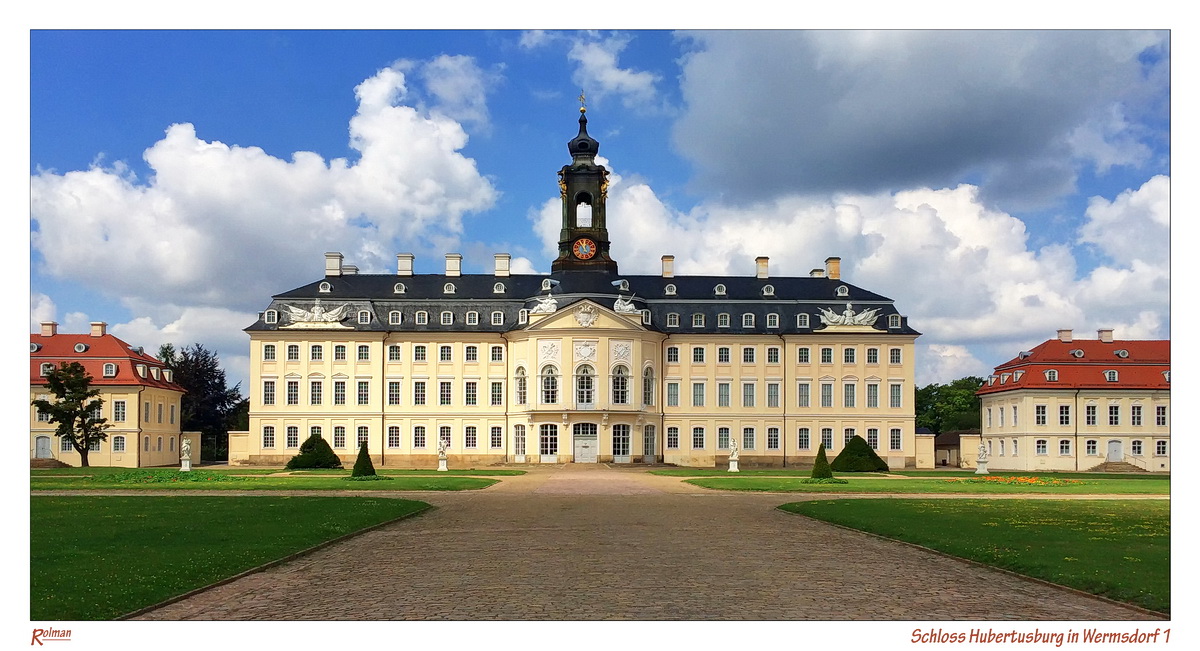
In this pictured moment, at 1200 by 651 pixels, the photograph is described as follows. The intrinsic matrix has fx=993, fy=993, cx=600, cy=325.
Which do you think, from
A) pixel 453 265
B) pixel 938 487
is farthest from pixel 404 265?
pixel 938 487

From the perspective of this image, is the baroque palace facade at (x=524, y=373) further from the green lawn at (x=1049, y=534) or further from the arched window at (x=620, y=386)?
the green lawn at (x=1049, y=534)

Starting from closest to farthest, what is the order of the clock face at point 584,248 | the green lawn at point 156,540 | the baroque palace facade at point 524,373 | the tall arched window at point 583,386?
the green lawn at point 156,540, the tall arched window at point 583,386, the baroque palace facade at point 524,373, the clock face at point 584,248

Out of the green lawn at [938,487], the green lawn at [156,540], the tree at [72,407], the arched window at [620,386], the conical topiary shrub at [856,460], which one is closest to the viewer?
the green lawn at [156,540]

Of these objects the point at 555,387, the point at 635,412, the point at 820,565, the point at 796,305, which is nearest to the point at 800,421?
the point at 796,305

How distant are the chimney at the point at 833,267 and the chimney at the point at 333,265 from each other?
35.2m

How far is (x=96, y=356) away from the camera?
65.1 meters

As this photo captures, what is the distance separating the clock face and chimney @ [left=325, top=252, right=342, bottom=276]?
16.6 metres

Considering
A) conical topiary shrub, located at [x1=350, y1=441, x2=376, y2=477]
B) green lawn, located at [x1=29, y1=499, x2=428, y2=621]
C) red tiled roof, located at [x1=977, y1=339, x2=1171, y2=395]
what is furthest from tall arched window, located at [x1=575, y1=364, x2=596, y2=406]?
green lawn, located at [x1=29, y1=499, x2=428, y2=621]

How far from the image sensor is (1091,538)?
1848 cm

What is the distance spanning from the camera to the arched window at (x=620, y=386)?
63.1 metres

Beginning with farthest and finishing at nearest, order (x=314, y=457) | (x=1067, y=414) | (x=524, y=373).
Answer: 1. (x=524, y=373)
2. (x=1067, y=414)
3. (x=314, y=457)

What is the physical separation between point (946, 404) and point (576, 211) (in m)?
43.4

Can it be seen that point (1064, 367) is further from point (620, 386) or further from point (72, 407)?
point (72, 407)

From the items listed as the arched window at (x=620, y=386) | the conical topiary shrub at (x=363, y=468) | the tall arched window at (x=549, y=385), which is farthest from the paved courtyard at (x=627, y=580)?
the arched window at (x=620, y=386)
